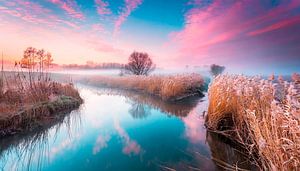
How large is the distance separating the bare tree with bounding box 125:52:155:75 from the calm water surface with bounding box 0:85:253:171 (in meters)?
22.6

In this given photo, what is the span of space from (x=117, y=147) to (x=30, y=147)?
75.9 inches

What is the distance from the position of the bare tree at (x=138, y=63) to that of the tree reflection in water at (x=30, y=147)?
76.4 feet

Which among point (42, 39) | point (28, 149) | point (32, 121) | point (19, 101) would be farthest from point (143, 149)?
point (42, 39)

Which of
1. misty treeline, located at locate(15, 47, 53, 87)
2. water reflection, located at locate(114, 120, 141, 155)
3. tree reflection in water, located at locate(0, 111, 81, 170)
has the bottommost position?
tree reflection in water, located at locate(0, 111, 81, 170)

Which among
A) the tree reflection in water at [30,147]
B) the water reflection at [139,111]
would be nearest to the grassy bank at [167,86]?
the water reflection at [139,111]

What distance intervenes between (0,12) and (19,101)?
5372mm

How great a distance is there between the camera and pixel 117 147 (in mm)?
4277

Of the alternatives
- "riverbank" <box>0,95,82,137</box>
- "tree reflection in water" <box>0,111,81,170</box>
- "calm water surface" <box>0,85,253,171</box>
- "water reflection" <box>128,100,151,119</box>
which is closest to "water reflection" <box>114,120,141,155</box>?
"calm water surface" <box>0,85,253,171</box>

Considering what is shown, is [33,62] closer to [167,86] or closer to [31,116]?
[31,116]

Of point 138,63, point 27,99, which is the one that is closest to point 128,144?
point 27,99

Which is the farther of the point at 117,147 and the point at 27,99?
the point at 27,99

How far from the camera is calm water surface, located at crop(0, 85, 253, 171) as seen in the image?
346cm

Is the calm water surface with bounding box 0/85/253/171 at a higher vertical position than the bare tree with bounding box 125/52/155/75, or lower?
lower

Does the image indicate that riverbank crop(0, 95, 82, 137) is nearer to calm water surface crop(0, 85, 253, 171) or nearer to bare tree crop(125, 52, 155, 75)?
calm water surface crop(0, 85, 253, 171)
